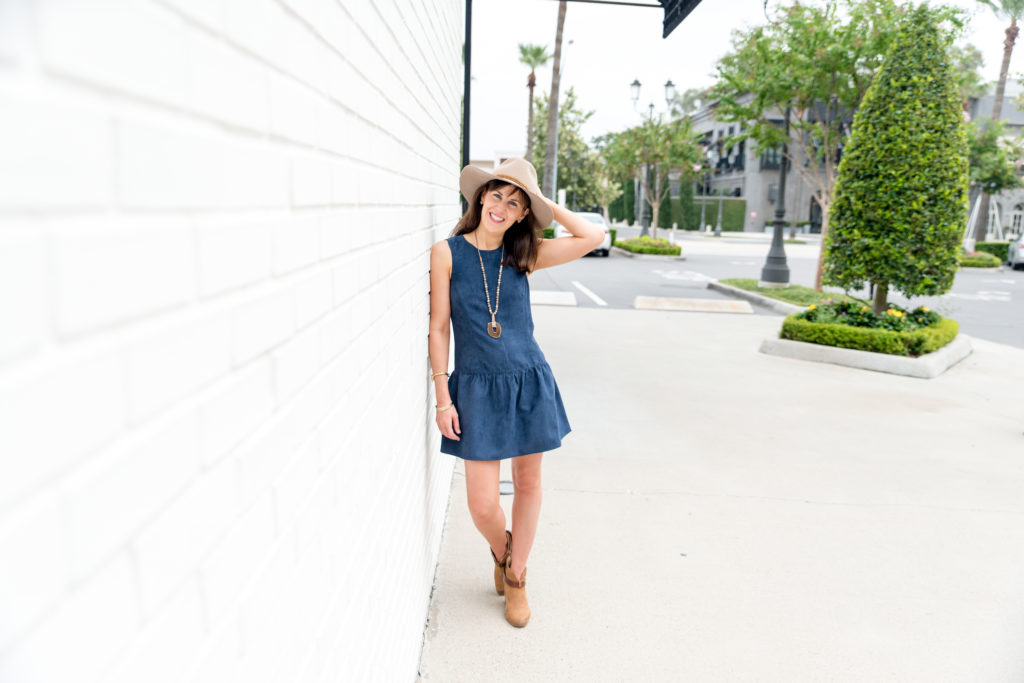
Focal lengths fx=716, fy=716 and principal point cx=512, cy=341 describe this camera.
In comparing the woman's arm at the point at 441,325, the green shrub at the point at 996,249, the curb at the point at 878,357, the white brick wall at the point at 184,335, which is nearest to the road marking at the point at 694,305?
the curb at the point at 878,357

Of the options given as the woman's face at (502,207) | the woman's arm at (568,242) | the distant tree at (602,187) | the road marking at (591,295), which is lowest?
the road marking at (591,295)

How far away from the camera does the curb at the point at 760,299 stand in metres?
12.9

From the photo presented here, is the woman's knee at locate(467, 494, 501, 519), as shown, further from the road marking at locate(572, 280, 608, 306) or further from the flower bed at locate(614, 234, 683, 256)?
the flower bed at locate(614, 234, 683, 256)

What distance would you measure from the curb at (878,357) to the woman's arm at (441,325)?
679cm

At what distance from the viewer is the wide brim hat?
8.78 feet

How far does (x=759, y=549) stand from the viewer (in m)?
3.65

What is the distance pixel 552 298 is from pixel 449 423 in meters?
11.0

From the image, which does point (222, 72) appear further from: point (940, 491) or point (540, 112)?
point (540, 112)

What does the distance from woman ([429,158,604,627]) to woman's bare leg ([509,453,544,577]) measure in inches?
2.9

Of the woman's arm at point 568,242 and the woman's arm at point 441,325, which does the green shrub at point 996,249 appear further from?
the woman's arm at point 441,325

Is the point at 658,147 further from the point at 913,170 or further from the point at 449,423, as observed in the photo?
the point at 449,423

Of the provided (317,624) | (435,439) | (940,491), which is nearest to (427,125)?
(435,439)

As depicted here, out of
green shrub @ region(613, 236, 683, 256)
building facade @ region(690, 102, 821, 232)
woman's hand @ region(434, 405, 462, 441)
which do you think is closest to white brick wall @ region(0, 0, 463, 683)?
woman's hand @ region(434, 405, 462, 441)

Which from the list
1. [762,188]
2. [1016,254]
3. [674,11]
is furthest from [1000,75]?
[674,11]
